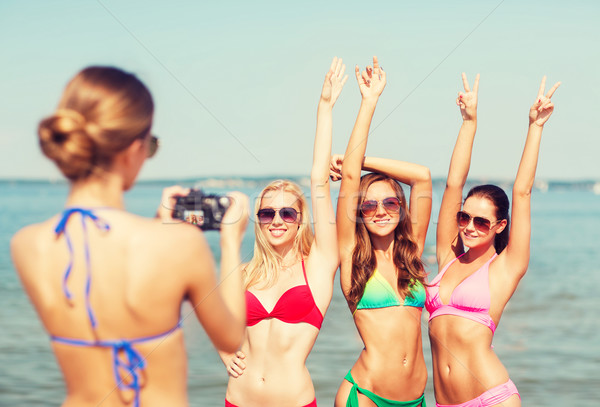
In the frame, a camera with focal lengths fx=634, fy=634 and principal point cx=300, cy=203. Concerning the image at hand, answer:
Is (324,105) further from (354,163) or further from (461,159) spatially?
(461,159)

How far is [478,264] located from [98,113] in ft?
10.2

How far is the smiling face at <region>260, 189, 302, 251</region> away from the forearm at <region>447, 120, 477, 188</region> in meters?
1.14

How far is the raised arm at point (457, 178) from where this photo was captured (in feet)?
14.7

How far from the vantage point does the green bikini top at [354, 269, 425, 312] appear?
432 centimetres

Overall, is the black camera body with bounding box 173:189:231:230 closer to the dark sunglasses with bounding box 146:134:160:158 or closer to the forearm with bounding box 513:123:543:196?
the dark sunglasses with bounding box 146:134:160:158

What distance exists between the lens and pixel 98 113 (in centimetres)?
205

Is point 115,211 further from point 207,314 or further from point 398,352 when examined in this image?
point 398,352

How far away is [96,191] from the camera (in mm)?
2164

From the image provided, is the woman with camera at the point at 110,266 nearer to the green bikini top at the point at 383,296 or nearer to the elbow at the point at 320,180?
the elbow at the point at 320,180

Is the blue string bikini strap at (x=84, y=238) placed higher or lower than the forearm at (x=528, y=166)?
lower

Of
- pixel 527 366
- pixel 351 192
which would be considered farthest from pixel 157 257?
pixel 527 366

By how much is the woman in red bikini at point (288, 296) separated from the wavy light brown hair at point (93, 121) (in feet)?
6.50

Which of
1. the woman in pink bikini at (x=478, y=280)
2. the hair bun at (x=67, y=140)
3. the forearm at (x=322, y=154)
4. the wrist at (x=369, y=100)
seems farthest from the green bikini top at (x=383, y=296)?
the hair bun at (x=67, y=140)

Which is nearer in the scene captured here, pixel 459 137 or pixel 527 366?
pixel 459 137
